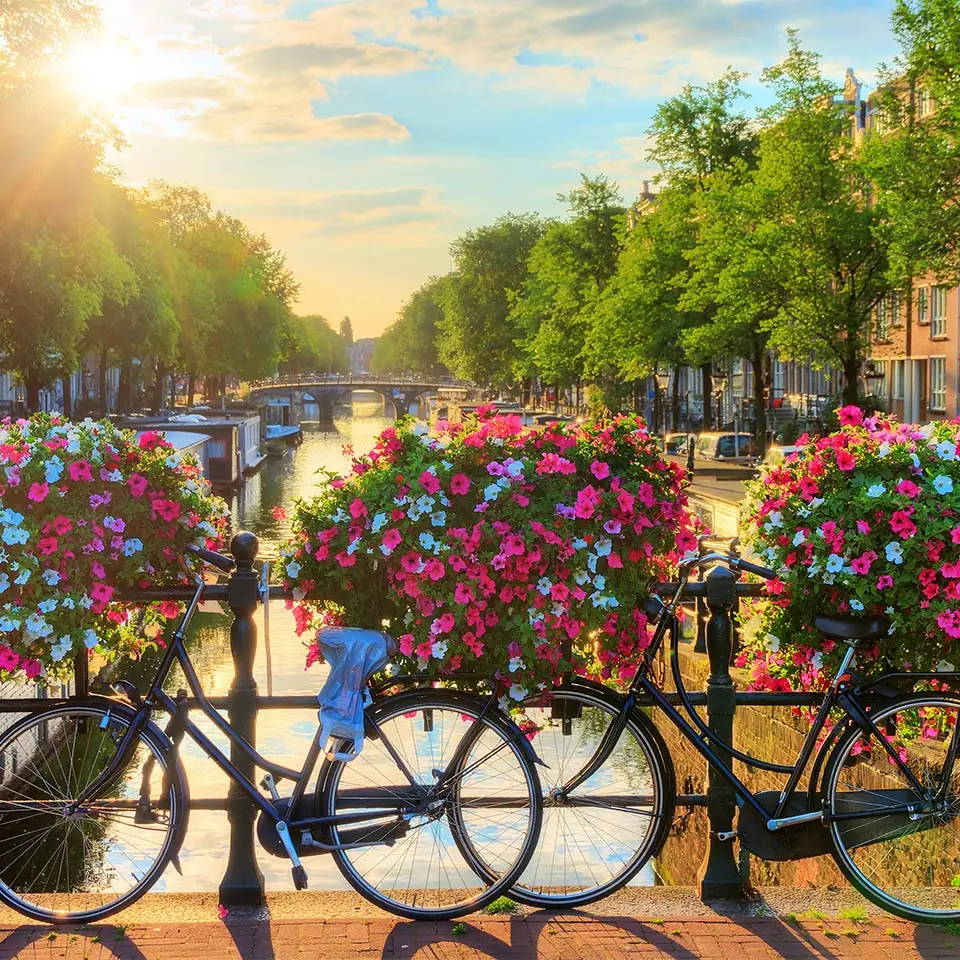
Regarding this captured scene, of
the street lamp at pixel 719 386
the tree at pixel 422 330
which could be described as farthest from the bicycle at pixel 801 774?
the tree at pixel 422 330

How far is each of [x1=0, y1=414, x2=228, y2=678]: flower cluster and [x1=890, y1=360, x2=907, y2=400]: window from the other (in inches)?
1751

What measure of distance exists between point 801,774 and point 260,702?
178cm

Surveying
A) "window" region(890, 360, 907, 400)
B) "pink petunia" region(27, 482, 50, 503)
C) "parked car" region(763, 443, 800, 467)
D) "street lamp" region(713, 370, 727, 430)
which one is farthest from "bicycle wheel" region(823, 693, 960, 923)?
"street lamp" region(713, 370, 727, 430)

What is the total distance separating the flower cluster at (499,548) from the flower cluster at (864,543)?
1.17ft

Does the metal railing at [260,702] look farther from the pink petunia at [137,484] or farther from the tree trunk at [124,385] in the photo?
the tree trunk at [124,385]

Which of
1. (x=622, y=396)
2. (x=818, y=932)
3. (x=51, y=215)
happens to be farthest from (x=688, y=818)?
(x=622, y=396)

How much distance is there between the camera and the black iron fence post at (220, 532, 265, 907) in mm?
4809

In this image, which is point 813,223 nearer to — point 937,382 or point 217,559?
point 937,382

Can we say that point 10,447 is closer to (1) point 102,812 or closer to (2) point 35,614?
(2) point 35,614

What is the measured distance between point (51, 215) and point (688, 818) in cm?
1647

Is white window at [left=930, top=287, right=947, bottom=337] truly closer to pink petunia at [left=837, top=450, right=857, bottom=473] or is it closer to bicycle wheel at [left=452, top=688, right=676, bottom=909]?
pink petunia at [left=837, top=450, right=857, bottom=473]

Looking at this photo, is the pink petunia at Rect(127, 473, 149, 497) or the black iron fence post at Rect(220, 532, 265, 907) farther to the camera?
the pink petunia at Rect(127, 473, 149, 497)

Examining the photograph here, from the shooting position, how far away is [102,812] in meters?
4.81

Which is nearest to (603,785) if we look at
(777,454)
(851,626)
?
(851,626)
